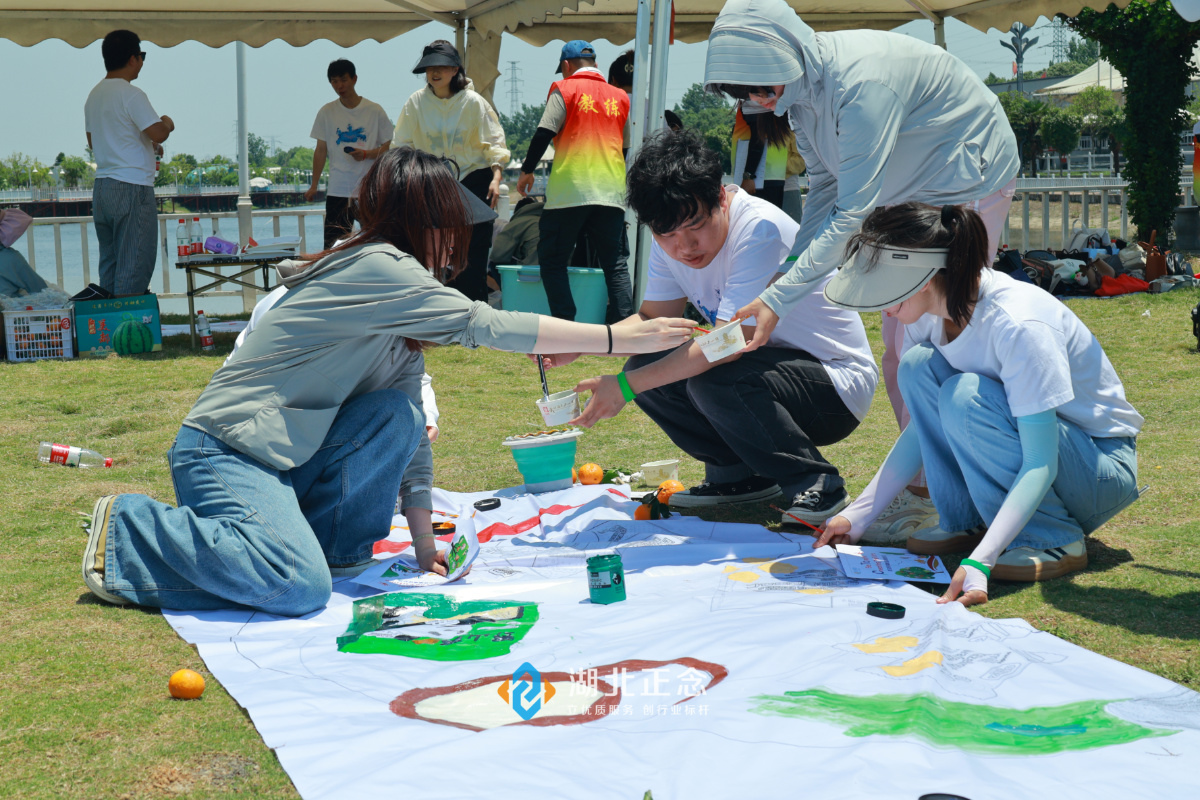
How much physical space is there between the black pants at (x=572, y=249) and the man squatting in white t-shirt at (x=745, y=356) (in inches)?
125

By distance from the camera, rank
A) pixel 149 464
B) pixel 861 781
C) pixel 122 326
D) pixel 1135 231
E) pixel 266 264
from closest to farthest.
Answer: pixel 861 781, pixel 149 464, pixel 122 326, pixel 266 264, pixel 1135 231

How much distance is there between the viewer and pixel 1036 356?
8.41 ft

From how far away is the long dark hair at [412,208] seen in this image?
8.93ft

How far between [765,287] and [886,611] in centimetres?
122

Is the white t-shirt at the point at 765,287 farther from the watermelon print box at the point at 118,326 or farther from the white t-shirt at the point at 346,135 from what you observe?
the watermelon print box at the point at 118,326

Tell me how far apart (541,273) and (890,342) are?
346 cm

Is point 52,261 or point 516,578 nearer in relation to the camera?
point 516,578

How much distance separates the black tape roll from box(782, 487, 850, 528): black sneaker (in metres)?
0.84

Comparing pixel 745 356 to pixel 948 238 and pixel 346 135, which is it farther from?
pixel 346 135

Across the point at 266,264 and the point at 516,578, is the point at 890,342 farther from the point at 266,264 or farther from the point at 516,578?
the point at 266,264

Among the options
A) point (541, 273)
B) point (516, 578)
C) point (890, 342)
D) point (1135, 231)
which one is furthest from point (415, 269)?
point (1135, 231)

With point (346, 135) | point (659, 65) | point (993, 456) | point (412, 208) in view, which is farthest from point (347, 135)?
point (993, 456)

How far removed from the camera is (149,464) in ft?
14.7

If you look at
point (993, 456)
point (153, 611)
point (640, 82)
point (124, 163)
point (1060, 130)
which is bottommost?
point (153, 611)
